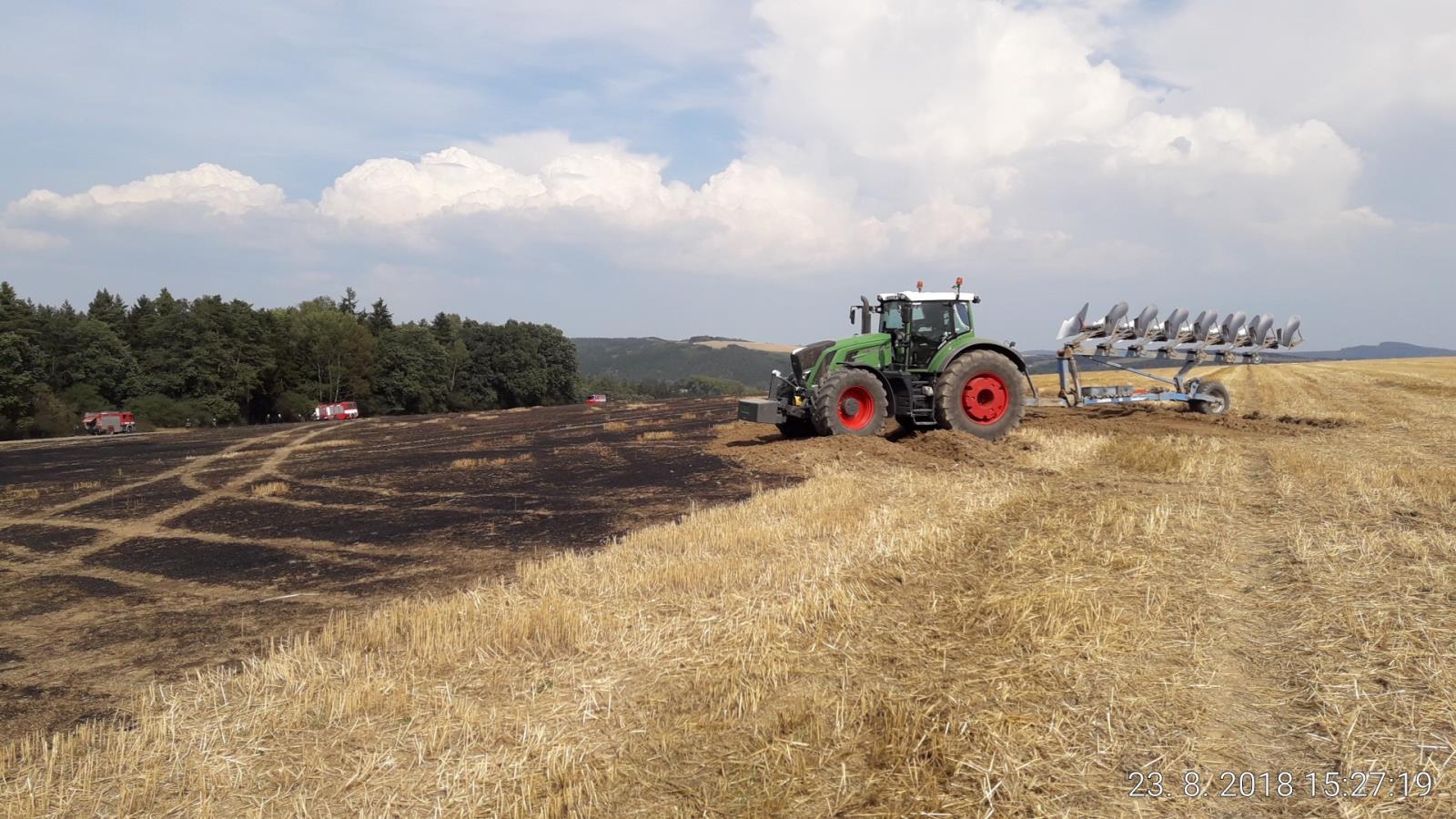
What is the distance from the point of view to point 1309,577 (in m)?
5.79

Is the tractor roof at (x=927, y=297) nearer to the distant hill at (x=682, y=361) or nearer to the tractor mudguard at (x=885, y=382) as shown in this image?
the tractor mudguard at (x=885, y=382)

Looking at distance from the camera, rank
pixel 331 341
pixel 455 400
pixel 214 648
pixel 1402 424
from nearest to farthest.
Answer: pixel 214 648 < pixel 1402 424 < pixel 331 341 < pixel 455 400

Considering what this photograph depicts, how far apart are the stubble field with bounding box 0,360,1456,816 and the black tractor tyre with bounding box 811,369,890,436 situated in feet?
19.9

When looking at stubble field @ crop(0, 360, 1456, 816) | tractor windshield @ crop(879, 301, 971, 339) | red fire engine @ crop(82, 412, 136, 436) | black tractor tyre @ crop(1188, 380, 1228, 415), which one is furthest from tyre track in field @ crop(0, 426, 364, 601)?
red fire engine @ crop(82, 412, 136, 436)

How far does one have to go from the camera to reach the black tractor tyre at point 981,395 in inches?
567

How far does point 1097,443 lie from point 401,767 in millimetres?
12957

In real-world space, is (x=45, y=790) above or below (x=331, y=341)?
below

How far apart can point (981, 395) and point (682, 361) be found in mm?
153897

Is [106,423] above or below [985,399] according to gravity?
below

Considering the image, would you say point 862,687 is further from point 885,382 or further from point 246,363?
point 246,363

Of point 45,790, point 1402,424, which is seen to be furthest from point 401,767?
point 1402,424

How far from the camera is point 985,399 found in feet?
48.8

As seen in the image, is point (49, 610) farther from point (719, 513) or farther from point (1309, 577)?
point (1309, 577)

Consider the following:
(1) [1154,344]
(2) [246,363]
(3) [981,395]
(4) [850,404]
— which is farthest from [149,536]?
(2) [246,363]
